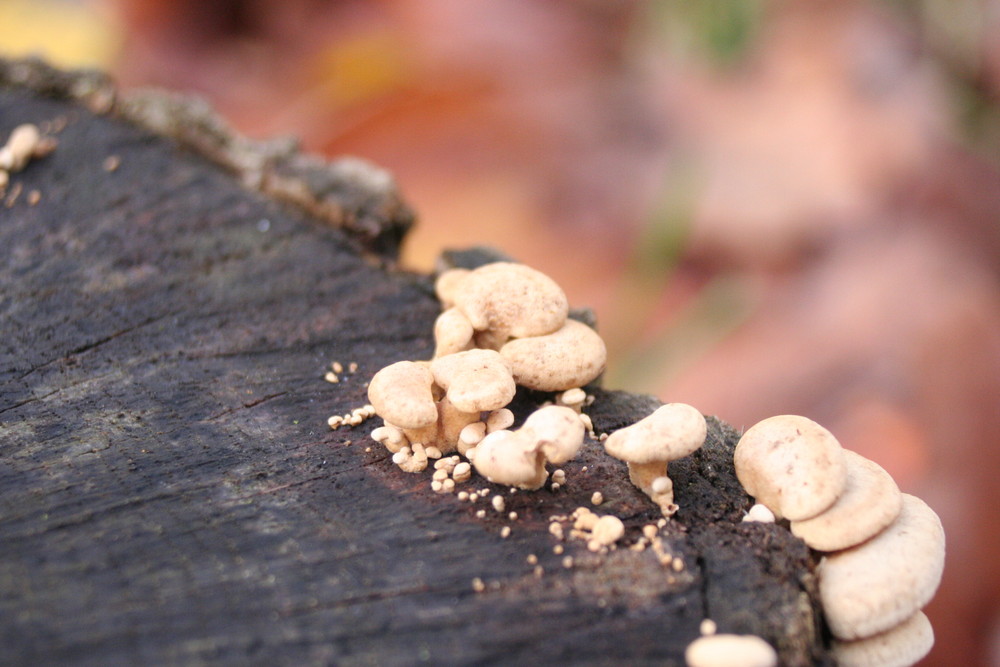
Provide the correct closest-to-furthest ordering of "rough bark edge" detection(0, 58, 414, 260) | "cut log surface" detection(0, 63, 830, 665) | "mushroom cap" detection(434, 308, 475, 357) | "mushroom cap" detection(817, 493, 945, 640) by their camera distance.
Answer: "cut log surface" detection(0, 63, 830, 665), "mushroom cap" detection(817, 493, 945, 640), "mushroom cap" detection(434, 308, 475, 357), "rough bark edge" detection(0, 58, 414, 260)

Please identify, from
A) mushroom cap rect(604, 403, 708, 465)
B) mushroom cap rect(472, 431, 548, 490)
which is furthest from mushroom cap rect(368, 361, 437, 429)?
mushroom cap rect(604, 403, 708, 465)

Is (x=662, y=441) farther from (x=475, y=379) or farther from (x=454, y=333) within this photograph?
(x=454, y=333)

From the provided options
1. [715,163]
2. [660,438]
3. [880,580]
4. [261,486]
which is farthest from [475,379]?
[715,163]

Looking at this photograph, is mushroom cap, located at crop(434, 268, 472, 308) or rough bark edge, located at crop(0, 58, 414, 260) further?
rough bark edge, located at crop(0, 58, 414, 260)

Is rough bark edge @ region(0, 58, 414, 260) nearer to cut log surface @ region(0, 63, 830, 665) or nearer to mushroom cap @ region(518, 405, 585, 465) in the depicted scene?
cut log surface @ region(0, 63, 830, 665)

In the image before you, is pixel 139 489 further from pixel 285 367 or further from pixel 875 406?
pixel 875 406

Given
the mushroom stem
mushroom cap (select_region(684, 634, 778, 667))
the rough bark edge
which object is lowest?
mushroom cap (select_region(684, 634, 778, 667))

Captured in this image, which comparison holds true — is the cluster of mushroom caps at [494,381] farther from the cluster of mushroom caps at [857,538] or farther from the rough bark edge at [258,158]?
the rough bark edge at [258,158]
